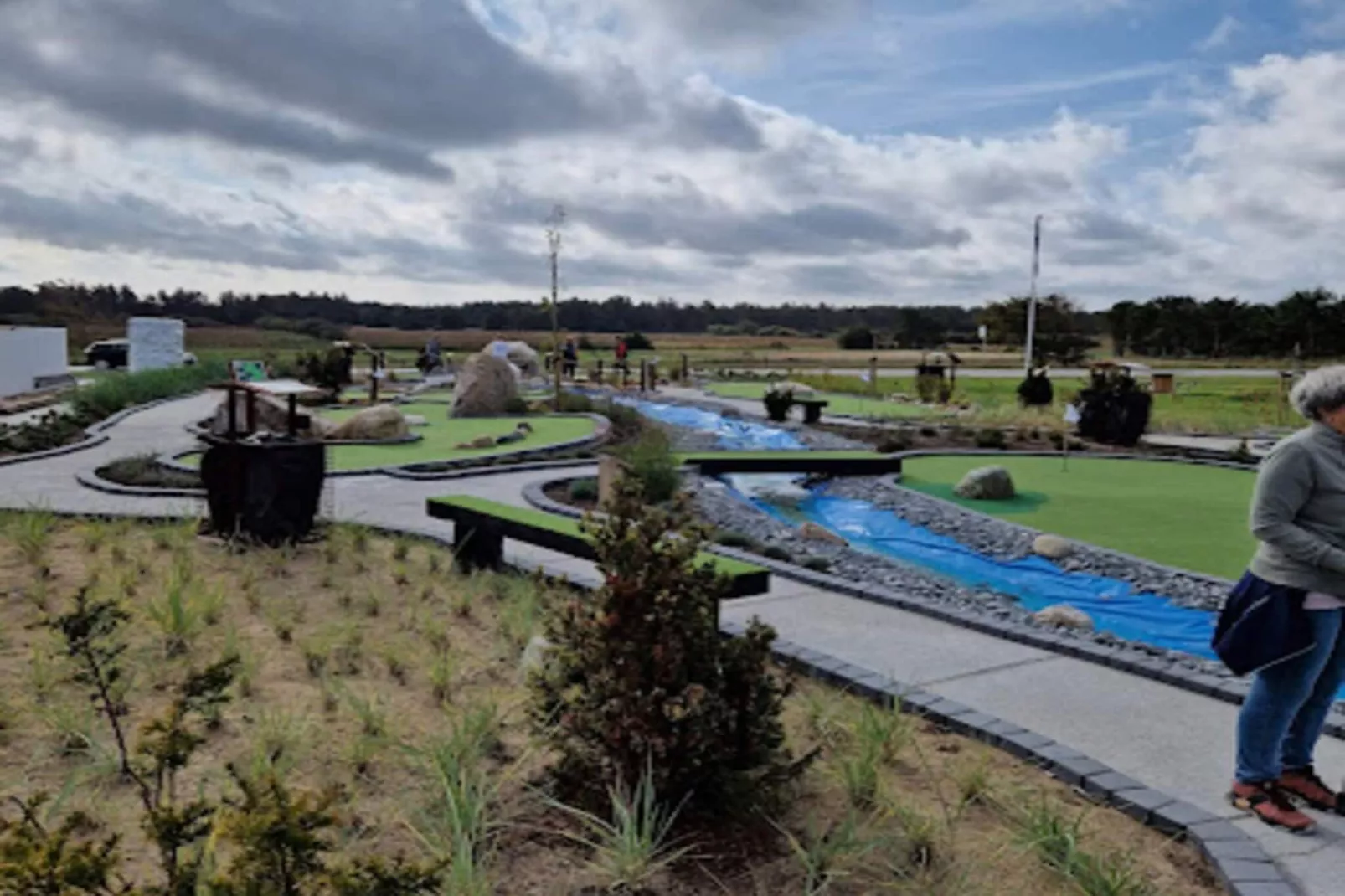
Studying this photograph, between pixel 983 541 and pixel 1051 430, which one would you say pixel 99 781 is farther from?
pixel 1051 430

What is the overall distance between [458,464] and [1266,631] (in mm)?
9795

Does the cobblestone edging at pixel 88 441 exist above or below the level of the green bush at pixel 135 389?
below

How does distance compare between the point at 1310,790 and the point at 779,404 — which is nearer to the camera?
the point at 1310,790

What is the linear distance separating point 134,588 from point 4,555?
1358 mm

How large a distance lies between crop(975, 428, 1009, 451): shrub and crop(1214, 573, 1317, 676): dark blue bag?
11958 mm

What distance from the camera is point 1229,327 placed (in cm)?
5678

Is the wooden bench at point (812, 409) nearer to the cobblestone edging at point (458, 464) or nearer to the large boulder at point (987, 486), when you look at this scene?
the cobblestone edging at point (458, 464)

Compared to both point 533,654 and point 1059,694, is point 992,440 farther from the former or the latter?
point 533,654

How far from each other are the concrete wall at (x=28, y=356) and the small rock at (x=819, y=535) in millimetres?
20383

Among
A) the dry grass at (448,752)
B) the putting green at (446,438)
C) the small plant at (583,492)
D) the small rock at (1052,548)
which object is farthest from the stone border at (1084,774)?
the putting green at (446,438)

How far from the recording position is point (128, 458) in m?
11.4

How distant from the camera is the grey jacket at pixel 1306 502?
3277 mm

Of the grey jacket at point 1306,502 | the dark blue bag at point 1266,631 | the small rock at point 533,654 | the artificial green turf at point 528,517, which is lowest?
the small rock at point 533,654

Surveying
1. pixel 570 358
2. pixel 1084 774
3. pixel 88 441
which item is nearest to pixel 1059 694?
pixel 1084 774
